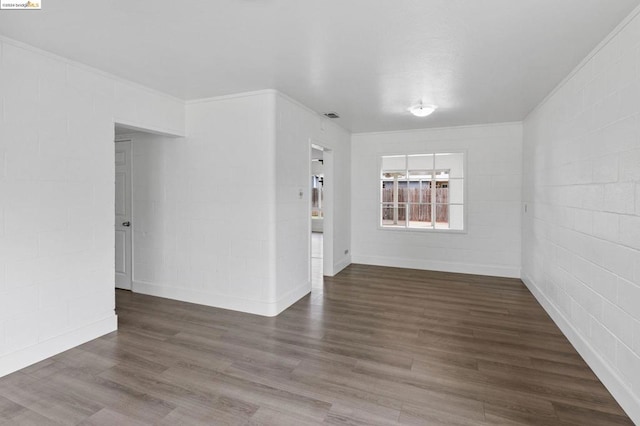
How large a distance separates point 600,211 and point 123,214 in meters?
5.28

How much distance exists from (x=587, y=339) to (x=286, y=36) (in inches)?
133

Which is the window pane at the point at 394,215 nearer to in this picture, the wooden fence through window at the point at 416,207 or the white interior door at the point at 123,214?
the wooden fence through window at the point at 416,207

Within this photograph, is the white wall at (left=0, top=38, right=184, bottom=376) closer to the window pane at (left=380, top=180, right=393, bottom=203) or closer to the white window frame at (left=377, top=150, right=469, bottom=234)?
the white window frame at (left=377, top=150, right=469, bottom=234)

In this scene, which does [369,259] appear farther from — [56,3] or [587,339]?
[56,3]

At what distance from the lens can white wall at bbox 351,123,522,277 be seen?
18.2ft

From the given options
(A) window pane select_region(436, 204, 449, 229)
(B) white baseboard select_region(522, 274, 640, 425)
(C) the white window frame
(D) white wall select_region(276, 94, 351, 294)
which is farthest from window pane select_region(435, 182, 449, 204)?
(B) white baseboard select_region(522, 274, 640, 425)

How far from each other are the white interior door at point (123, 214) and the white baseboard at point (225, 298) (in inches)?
11.6

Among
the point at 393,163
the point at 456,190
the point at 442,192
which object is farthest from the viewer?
the point at 393,163

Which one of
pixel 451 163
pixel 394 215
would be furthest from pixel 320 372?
pixel 451 163

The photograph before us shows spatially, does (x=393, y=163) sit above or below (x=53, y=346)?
above

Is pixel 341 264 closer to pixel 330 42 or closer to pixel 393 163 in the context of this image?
pixel 393 163

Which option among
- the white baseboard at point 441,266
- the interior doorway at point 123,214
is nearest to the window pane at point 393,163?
the white baseboard at point 441,266

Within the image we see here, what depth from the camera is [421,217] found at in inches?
253

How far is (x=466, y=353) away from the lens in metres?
2.95
